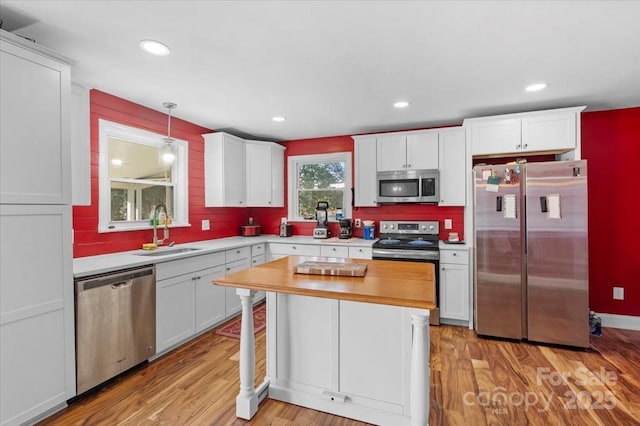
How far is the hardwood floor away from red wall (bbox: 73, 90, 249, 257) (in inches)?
47.4

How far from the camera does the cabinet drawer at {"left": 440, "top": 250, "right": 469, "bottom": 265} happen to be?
3.41 meters

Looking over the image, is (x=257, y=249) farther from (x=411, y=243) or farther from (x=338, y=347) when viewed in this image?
(x=338, y=347)

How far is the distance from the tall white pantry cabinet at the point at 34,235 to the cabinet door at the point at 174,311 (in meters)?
0.70

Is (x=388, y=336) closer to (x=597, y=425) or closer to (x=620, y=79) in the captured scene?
(x=597, y=425)

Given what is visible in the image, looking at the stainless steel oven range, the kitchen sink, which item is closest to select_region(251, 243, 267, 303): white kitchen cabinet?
the kitchen sink

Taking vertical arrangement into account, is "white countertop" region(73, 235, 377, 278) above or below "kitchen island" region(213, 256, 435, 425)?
above

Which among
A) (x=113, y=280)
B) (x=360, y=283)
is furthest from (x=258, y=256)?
(x=360, y=283)

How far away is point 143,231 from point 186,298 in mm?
905

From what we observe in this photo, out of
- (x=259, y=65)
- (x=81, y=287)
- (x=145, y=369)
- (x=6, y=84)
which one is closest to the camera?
(x=6, y=84)

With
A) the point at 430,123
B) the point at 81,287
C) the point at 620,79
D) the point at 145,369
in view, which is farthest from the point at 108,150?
the point at 620,79

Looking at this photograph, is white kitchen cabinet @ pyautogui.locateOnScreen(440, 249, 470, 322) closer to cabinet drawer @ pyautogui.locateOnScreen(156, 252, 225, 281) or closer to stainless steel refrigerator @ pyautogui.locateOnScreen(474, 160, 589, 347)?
stainless steel refrigerator @ pyautogui.locateOnScreen(474, 160, 589, 347)

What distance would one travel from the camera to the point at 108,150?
292cm

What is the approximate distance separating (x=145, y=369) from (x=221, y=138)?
106 inches

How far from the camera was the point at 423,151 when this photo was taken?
3.80 metres
